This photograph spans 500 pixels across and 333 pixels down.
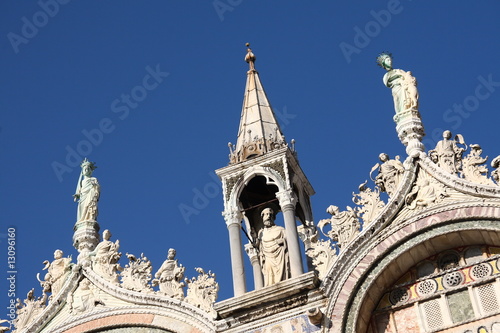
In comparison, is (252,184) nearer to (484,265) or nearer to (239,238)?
(239,238)

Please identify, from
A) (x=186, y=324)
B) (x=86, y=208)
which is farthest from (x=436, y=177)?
(x=86, y=208)

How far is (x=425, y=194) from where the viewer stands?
19359 millimetres

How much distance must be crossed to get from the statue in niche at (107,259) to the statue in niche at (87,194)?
3.74 ft

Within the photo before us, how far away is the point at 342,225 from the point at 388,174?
1.20m

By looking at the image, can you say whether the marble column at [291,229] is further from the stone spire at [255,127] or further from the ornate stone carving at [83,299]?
the ornate stone carving at [83,299]

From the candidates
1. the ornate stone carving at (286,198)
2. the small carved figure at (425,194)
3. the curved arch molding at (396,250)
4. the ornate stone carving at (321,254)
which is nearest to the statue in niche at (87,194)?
the ornate stone carving at (286,198)

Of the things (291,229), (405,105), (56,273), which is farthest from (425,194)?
(56,273)

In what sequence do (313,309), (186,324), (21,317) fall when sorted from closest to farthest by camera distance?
(313,309)
(186,324)
(21,317)

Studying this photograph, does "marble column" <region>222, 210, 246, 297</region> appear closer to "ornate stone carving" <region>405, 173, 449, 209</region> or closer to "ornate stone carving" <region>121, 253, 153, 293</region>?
"ornate stone carving" <region>121, 253, 153, 293</region>

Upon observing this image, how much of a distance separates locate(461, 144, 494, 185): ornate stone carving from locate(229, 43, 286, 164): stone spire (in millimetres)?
3565

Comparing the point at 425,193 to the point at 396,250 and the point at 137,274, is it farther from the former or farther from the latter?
the point at 137,274

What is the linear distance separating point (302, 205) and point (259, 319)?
3083 millimetres

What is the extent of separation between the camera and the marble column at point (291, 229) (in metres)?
19.6

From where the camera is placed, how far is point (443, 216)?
747 inches
